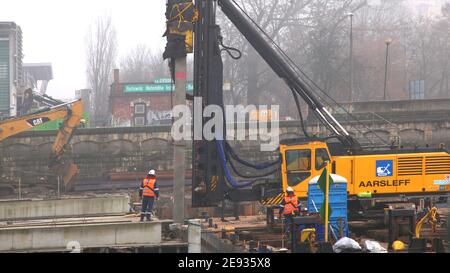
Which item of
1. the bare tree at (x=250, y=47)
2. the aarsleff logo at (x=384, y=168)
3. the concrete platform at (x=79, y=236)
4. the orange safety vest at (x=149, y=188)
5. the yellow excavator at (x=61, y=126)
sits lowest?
the concrete platform at (x=79, y=236)

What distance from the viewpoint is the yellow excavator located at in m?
31.4

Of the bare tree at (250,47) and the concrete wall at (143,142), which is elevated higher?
the bare tree at (250,47)

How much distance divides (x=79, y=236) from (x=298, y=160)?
19.4ft

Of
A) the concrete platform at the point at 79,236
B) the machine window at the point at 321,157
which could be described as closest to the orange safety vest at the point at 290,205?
the machine window at the point at 321,157

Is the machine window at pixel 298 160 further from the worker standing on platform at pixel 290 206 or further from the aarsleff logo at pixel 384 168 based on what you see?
the worker standing on platform at pixel 290 206

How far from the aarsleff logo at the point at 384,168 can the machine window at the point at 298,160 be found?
179 cm

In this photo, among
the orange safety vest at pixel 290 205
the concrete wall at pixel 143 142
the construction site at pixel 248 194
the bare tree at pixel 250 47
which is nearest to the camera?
the construction site at pixel 248 194

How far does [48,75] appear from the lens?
3839 inches

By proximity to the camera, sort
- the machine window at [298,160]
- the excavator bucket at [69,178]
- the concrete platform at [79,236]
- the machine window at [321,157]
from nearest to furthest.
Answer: the concrete platform at [79,236] < the machine window at [321,157] < the machine window at [298,160] < the excavator bucket at [69,178]

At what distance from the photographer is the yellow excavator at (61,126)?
31359mm

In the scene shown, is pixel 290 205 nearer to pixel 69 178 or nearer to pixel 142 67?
pixel 69 178

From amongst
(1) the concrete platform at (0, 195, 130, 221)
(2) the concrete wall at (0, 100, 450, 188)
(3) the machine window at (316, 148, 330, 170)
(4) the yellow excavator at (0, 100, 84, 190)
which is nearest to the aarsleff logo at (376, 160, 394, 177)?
(3) the machine window at (316, 148, 330, 170)

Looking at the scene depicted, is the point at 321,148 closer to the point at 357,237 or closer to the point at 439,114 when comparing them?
the point at 357,237
